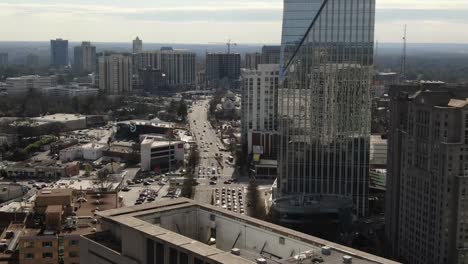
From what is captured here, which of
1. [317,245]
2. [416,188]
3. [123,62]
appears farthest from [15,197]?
[123,62]

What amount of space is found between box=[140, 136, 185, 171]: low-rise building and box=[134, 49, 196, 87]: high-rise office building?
4022cm

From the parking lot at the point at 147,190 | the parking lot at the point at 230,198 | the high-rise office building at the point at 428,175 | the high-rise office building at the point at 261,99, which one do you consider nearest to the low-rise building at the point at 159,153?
the parking lot at the point at 147,190

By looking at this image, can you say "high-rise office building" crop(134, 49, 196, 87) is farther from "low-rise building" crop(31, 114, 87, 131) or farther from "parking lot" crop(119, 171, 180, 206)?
"parking lot" crop(119, 171, 180, 206)

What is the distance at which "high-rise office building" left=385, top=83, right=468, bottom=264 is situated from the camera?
15.8 m

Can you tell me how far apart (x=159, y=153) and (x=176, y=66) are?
43.4 metres

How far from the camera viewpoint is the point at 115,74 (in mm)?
65062

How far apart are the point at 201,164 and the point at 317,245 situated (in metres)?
25.7

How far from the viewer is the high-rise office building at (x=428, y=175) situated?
51.8ft

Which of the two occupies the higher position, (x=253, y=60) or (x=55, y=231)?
(x=253, y=60)

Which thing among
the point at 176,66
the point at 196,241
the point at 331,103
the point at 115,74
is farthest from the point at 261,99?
the point at 176,66

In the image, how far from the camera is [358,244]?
19.2 meters

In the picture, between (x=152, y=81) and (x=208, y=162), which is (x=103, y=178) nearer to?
(x=208, y=162)

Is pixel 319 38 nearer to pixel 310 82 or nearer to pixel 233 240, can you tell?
pixel 310 82

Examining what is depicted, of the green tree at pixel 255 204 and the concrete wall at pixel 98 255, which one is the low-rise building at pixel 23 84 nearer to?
the green tree at pixel 255 204
